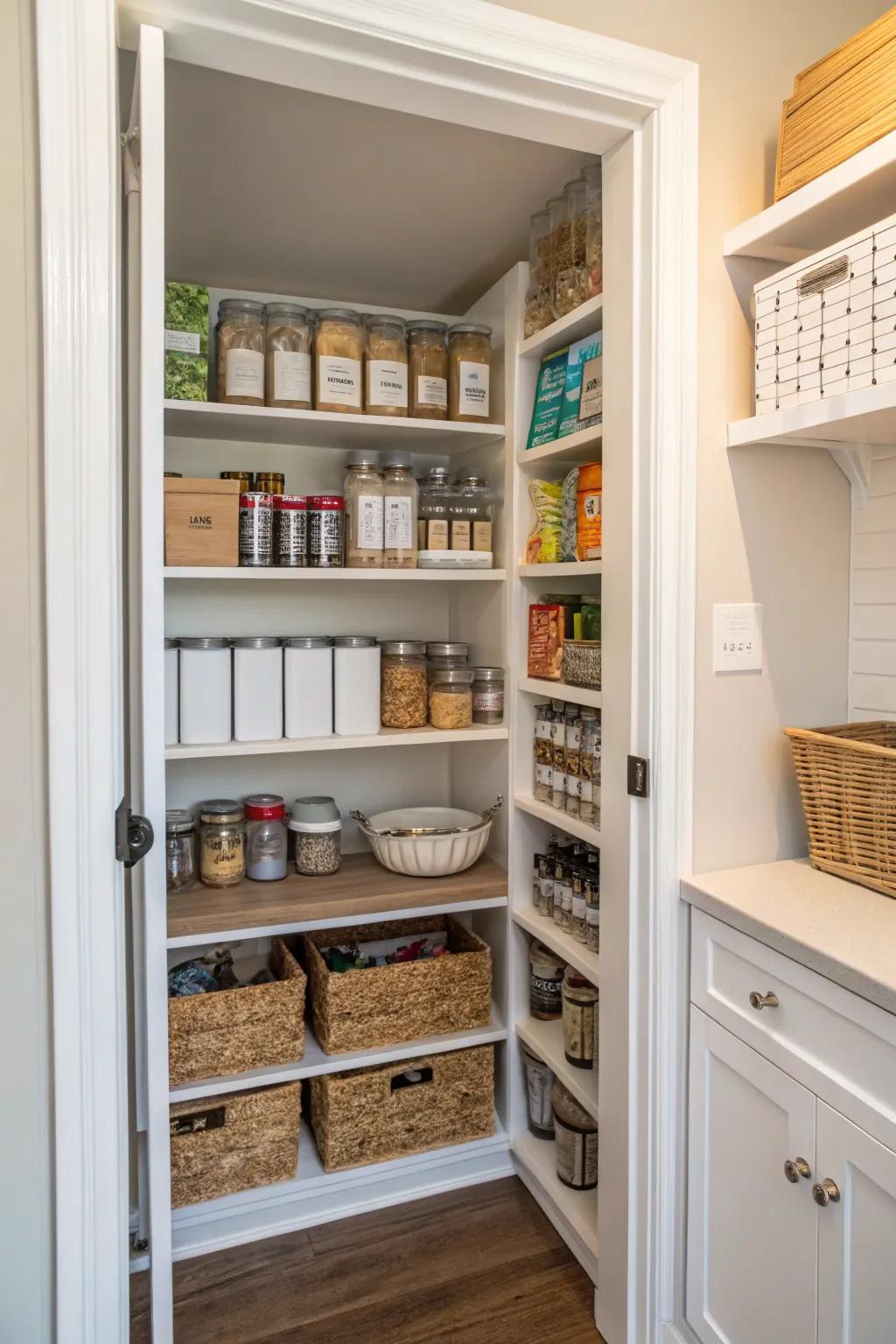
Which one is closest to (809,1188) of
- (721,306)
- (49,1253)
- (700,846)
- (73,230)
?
(700,846)

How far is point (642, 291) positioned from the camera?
1.47 meters

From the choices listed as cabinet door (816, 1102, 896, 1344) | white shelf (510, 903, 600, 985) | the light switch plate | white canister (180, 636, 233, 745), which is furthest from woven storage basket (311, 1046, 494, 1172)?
the light switch plate

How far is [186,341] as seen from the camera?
1861 mm

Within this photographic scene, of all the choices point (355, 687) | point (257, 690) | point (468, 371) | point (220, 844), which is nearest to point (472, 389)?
point (468, 371)

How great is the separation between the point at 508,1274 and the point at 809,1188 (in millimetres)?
911

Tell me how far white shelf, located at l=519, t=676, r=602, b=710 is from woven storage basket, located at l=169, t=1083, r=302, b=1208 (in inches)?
41.9

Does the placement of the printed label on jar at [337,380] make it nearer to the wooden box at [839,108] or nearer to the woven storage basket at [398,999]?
the wooden box at [839,108]

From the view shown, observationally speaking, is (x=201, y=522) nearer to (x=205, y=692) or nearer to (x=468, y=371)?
(x=205, y=692)

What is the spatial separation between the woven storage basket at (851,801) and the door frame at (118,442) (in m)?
0.21

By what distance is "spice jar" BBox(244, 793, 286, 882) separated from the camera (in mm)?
2092

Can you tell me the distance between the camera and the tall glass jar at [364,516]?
6.73 ft

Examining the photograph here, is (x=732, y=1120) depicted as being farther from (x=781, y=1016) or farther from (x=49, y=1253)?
(x=49, y=1253)

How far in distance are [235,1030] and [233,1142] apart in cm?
25

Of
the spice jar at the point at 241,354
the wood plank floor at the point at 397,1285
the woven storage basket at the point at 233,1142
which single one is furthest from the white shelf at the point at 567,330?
the wood plank floor at the point at 397,1285
